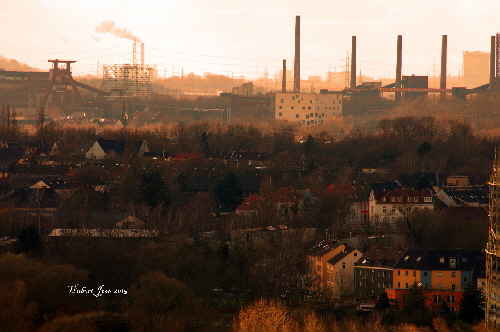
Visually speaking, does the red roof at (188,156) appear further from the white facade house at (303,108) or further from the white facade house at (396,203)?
the white facade house at (303,108)

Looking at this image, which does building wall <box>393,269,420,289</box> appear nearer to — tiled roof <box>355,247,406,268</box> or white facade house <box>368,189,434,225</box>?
tiled roof <box>355,247,406,268</box>

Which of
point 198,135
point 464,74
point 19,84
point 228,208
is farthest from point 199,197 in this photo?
point 464,74

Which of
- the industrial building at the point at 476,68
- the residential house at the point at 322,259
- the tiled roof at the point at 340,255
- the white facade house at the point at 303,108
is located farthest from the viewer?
the industrial building at the point at 476,68

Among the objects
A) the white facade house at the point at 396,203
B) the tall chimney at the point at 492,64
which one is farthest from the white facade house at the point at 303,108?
the white facade house at the point at 396,203

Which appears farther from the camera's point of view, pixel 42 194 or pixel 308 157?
pixel 308 157

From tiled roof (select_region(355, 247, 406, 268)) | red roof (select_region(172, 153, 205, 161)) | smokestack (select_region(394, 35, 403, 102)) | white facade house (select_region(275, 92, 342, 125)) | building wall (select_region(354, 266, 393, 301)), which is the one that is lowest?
building wall (select_region(354, 266, 393, 301))

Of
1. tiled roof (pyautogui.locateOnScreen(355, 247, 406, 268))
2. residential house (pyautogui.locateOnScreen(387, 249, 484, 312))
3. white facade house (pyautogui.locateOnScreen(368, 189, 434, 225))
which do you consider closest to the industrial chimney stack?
white facade house (pyautogui.locateOnScreen(368, 189, 434, 225))

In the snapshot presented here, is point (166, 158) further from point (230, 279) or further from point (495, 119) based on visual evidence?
point (495, 119)

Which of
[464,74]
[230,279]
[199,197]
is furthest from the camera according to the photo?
[464,74]

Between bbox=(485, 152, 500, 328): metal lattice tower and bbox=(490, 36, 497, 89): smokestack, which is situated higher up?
bbox=(490, 36, 497, 89): smokestack
